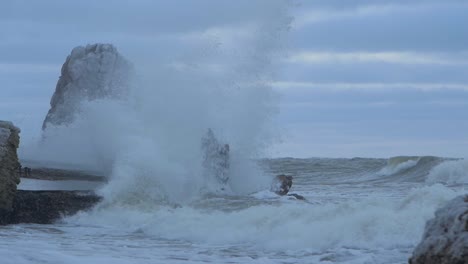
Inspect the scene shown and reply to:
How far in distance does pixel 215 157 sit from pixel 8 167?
7.12 meters

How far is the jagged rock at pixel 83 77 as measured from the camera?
107 ft

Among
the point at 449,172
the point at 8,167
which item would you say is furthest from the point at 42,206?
the point at 449,172

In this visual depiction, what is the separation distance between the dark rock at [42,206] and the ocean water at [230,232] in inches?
7.9

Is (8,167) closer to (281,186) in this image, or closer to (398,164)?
(281,186)

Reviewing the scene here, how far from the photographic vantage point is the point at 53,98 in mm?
37281

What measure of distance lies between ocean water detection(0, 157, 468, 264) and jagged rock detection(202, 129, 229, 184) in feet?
11.4

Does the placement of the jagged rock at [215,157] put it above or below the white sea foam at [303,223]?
above

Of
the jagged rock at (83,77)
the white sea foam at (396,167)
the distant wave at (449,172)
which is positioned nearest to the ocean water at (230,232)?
the jagged rock at (83,77)

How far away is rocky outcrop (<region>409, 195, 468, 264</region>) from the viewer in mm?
6684

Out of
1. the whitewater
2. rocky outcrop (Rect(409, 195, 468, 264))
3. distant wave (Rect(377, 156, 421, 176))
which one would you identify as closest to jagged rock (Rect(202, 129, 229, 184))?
the whitewater

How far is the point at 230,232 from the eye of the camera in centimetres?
1354

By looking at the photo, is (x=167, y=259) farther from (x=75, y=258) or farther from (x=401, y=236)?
(x=401, y=236)

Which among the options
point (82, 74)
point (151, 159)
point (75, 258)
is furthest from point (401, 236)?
point (82, 74)

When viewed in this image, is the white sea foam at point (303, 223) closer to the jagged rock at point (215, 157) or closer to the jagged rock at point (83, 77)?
the jagged rock at point (215, 157)
